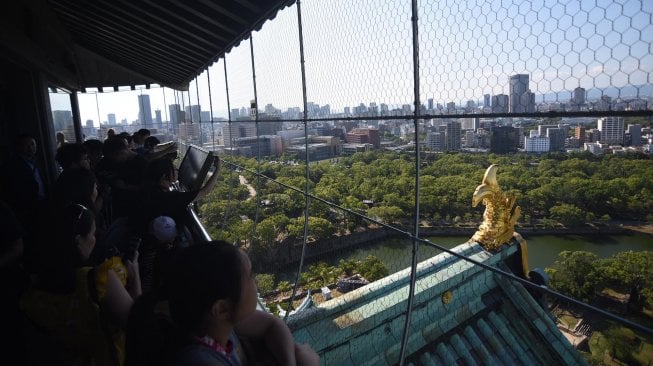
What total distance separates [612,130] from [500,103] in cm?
54

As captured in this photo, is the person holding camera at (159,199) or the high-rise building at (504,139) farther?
the high-rise building at (504,139)

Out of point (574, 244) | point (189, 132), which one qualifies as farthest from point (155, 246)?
point (574, 244)

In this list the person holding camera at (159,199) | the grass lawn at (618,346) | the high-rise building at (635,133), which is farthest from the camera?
the grass lawn at (618,346)

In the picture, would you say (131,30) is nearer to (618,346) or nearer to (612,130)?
(612,130)

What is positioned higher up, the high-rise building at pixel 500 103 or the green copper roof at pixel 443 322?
the high-rise building at pixel 500 103

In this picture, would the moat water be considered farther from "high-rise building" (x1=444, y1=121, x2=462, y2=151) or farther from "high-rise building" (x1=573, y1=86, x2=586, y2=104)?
"high-rise building" (x1=573, y1=86, x2=586, y2=104)

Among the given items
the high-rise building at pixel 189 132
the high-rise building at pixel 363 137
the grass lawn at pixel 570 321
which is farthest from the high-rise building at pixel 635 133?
the high-rise building at pixel 189 132

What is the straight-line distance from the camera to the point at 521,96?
132cm

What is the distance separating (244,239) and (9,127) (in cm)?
293

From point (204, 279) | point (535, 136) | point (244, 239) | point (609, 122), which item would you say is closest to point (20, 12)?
point (244, 239)

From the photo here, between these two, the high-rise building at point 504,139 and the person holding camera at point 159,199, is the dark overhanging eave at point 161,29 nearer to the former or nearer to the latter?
the person holding camera at point 159,199

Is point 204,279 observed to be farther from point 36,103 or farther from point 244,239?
A: point 36,103

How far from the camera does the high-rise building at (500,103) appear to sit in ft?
4.42

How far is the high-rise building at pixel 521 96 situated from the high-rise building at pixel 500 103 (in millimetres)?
A: 15
